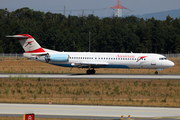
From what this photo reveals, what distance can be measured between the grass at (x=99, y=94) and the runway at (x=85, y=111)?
1658 mm

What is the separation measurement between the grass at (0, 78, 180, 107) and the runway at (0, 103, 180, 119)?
1.66 m

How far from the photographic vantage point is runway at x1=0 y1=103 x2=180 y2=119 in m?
16.9

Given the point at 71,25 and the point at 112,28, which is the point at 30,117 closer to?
the point at 112,28

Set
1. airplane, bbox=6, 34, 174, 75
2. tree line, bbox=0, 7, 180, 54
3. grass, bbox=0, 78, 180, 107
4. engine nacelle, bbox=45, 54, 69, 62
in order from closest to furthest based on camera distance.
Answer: grass, bbox=0, 78, 180, 107 → airplane, bbox=6, 34, 174, 75 → engine nacelle, bbox=45, 54, 69, 62 → tree line, bbox=0, 7, 180, 54

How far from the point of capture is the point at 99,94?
85.1ft

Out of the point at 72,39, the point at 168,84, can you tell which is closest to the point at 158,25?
the point at 72,39

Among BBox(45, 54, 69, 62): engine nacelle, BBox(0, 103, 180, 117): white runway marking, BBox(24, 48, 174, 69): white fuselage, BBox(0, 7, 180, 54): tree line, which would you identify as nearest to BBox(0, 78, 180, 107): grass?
BBox(0, 103, 180, 117): white runway marking

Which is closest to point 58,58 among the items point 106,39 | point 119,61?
point 119,61

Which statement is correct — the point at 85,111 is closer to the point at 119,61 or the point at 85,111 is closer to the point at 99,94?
the point at 99,94

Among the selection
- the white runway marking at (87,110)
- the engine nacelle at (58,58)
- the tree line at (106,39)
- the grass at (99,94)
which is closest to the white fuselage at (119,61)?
the engine nacelle at (58,58)

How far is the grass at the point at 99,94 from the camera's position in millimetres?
21875

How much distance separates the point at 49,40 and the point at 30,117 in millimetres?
101581

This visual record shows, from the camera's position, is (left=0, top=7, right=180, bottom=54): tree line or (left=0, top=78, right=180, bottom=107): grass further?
(left=0, top=7, right=180, bottom=54): tree line

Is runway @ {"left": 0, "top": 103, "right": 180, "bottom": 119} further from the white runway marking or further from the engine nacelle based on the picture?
the engine nacelle
